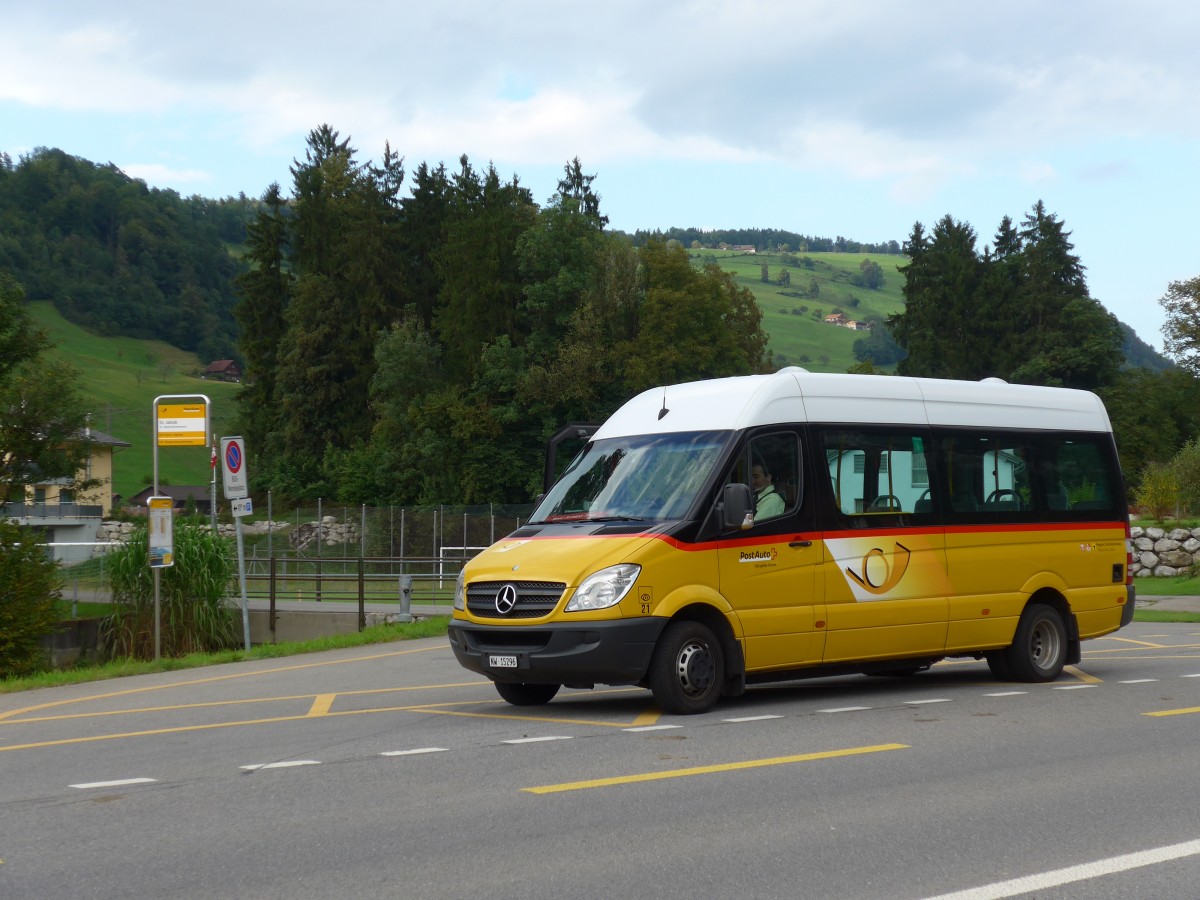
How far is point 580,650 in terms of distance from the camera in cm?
1088

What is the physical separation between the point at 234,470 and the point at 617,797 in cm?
1632

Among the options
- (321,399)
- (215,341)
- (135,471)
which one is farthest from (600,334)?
(215,341)

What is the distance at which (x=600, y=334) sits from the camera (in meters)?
70.8

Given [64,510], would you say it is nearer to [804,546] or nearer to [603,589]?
[804,546]

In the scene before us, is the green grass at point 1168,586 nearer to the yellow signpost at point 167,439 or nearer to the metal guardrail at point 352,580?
the metal guardrail at point 352,580

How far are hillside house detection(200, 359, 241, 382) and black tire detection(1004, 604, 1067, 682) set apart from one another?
15729 centimetres

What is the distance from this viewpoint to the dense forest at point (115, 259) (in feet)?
577

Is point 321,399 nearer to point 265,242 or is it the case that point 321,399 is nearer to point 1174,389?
point 265,242

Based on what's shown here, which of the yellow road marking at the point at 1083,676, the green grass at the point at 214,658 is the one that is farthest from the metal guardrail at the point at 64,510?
the yellow road marking at the point at 1083,676

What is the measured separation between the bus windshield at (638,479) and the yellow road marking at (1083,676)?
191 inches

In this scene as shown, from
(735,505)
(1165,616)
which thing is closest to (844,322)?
(1165,616)

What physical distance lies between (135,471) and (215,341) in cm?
4407

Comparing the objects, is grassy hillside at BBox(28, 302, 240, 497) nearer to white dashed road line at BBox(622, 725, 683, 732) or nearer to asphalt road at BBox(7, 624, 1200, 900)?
asphalt road at BBox(7, 624, 1200, 900)

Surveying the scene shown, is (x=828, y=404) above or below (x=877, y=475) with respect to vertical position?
above
